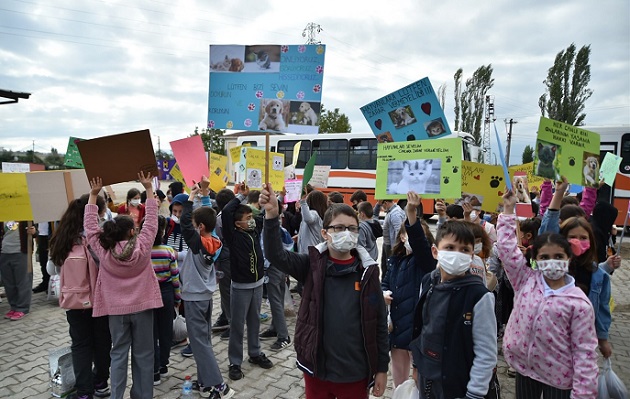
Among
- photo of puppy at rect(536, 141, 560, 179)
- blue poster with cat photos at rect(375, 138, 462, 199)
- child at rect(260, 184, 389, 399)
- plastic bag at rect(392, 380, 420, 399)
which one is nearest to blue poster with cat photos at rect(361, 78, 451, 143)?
blue poster with cat photos at rect(375, 138, 462, 199)

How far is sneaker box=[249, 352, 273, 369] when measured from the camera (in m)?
4.71

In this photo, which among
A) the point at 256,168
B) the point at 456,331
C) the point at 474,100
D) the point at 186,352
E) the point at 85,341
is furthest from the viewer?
the point at 474,100

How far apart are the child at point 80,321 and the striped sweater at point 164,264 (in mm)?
542

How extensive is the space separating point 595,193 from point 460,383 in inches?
154

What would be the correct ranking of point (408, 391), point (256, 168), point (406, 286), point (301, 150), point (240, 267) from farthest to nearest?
point (301, 150) < point (256, 168) < point (240, 267) < point (406, 286) < point (408, 391)

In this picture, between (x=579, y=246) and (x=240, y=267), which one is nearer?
(x=579, y=246)

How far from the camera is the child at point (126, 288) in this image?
3.50 meters

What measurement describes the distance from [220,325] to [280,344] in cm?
117

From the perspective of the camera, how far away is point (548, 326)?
2.59m

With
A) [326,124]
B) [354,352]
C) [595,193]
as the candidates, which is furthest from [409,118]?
[326,124]

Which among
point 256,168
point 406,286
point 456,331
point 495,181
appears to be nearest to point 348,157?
point 256,168

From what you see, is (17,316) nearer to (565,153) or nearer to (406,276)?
(406,276)

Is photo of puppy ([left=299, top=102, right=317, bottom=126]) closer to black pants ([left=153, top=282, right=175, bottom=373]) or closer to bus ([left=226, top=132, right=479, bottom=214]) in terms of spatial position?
black pants ([left=153, top=282, right=175, bottom=373])

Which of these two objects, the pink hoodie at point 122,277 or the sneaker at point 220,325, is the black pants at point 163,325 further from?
the sneaker at point 220,325
